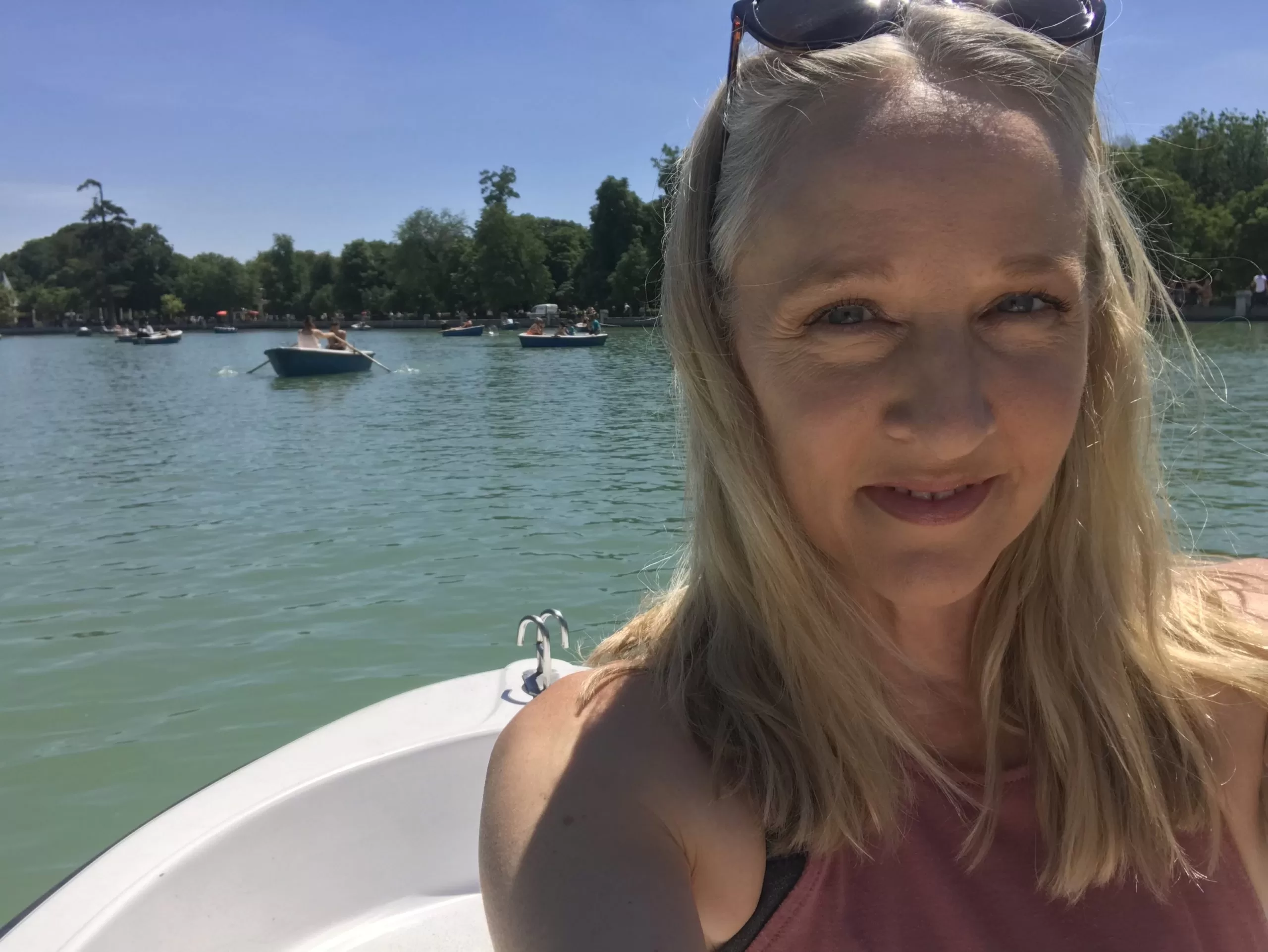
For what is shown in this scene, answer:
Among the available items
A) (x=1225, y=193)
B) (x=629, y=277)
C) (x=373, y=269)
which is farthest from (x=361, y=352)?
(x=373, y=269)

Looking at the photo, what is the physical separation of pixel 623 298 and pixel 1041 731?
65622 millimetres

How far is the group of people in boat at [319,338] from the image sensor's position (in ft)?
87.3

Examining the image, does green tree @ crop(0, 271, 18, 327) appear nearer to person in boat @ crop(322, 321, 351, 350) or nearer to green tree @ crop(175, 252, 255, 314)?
green tree @ crop(175, 252, 255, 314)

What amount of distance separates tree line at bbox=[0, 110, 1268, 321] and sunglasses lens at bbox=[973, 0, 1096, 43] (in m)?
40.1

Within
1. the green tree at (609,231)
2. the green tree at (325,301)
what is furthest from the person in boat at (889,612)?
the green tree at (325,301)

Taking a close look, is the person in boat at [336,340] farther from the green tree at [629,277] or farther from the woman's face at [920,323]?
the green tree at [629,277]

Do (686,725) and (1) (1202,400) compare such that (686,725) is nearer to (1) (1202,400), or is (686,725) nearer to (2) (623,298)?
(1) (1202,400)

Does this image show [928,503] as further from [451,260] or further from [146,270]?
[146,270]

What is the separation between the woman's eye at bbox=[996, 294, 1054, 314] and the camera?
0.98 metres

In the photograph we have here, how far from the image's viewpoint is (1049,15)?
107cm

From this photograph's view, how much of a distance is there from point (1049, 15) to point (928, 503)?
22.8 inches

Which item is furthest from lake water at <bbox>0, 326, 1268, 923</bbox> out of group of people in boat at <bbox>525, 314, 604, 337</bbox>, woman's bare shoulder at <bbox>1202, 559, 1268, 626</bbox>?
group of people in boat at <bbox>525, 314, 604, 337</bbox>

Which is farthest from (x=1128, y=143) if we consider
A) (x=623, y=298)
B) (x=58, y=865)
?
(x=623, y=298)

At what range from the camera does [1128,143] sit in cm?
140
